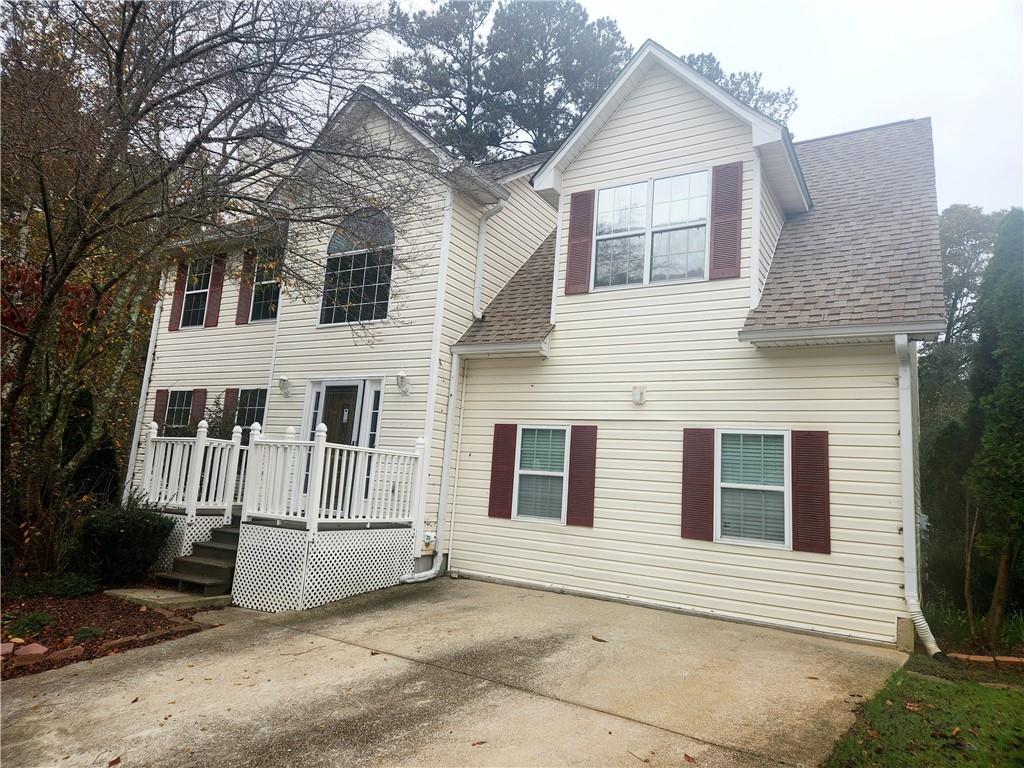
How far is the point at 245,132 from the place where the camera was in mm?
6578

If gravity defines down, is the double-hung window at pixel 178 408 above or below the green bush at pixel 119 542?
above

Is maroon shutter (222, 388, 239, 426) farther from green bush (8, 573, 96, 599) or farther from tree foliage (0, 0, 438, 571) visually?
green bush (8, 573, 96, 599)

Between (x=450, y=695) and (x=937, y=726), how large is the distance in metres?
3.05

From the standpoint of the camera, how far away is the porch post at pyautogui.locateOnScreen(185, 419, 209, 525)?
27.4 feet

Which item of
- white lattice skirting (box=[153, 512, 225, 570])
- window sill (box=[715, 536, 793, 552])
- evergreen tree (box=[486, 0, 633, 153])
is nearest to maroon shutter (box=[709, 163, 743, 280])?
window sill (box=[715, 536, 793, 552])

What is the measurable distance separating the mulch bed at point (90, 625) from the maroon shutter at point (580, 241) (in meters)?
5.97

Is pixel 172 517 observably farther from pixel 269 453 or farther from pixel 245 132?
pixel 245 132

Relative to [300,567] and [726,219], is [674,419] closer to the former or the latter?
[726,219]

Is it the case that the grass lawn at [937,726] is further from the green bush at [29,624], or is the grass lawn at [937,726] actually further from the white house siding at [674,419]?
the green bush at [29,624]

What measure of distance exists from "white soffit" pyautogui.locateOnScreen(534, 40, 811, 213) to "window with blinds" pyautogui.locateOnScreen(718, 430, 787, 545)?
3.43 meters

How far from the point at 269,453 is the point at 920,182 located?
358 inches

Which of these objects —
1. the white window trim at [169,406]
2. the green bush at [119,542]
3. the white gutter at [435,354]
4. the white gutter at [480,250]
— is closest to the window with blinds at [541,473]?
the white gutter at [435,354]

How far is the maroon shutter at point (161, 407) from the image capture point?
1203 centimetres

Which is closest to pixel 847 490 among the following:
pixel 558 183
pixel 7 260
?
pixel 558 183
